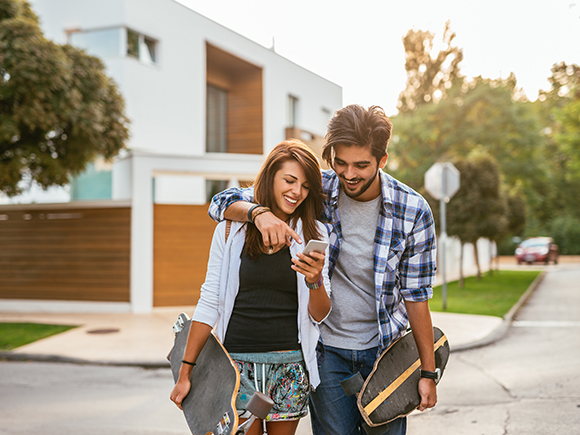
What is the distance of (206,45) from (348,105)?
622 inches

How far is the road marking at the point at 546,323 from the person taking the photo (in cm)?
1046

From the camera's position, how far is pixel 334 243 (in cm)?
A: 254

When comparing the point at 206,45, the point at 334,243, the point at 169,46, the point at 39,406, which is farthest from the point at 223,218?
the point at 206,45

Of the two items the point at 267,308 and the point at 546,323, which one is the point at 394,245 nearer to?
the point at 267,308

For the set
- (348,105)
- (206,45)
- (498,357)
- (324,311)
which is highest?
(206,45)

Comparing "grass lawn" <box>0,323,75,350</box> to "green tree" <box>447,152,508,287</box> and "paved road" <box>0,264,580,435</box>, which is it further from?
"green tree" <box>447,152,508,287</box>

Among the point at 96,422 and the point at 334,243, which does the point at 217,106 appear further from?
the point at 334,243

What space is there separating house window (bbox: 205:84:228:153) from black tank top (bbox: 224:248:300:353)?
16632mm

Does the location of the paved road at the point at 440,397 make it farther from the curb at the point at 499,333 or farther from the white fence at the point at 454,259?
the white fence at the point at 454,259

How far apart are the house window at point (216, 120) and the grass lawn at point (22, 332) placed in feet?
31.4

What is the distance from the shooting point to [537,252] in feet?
107

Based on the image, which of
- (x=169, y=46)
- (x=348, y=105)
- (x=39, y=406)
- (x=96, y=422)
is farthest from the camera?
(x=169, y=46)

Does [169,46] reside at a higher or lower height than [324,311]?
higher

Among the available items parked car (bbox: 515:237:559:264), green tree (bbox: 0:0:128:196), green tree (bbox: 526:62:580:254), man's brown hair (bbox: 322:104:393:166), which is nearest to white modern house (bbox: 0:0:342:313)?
green tree (bbox: 0:0:128:196)
